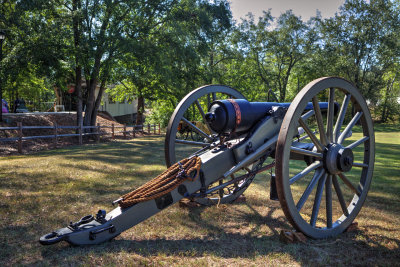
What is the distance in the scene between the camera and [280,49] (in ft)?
88.9

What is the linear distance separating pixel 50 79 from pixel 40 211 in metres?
10.5

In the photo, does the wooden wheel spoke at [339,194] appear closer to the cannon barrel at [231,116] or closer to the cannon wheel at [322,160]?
the cannon wheel at [322,160]

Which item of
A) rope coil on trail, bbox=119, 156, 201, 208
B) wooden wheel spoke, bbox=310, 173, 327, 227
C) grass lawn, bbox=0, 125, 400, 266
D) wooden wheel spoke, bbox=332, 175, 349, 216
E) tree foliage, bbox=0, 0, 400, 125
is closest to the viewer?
grass lawn, bbox=0, 125, 400, 266

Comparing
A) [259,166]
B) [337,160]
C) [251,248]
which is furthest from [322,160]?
[251,248]

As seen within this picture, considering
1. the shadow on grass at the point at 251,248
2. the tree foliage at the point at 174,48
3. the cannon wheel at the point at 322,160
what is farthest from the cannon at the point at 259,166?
the tree foliage at the point at 174,48

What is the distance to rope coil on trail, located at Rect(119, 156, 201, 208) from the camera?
273 centimetres

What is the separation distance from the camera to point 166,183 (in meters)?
2.83

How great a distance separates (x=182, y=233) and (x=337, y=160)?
1.73m

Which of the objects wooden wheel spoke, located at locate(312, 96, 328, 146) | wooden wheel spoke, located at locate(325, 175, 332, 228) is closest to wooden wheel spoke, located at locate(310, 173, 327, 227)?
wooden wheel spoke, located at locate(325, 175, 332, 228)

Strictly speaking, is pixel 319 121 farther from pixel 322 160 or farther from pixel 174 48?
pixel 174 48

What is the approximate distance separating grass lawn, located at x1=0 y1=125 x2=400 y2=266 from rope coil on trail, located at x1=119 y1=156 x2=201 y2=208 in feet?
1.41

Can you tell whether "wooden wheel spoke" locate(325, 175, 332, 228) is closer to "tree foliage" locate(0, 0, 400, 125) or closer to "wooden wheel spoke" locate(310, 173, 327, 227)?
"wooden wheel spoke" locate(310, 173, 327, 227)

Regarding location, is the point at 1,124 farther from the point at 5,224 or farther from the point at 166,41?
the point at 5,224

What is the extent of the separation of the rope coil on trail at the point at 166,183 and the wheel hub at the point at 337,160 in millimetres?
1285
